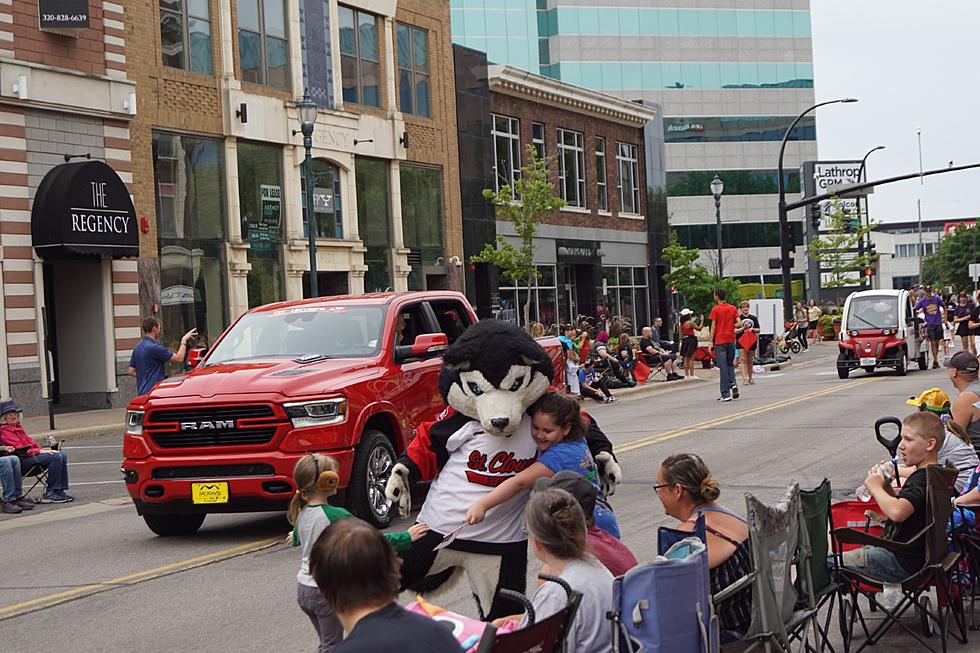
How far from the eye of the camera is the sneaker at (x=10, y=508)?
13695 mm

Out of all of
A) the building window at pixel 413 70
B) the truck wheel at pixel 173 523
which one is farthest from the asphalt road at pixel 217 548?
the building window at pixel 413 70

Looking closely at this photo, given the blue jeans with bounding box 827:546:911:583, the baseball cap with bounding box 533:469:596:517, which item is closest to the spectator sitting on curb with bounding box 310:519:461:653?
the baseball cap with bounding box 533:469:596:517

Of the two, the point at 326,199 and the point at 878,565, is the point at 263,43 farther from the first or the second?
the point at 878,565

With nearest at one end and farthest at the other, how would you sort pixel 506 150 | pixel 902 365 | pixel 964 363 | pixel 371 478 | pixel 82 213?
pixel 964 363, pixel 371 478, pixel 82 213, pixel 902 365, pixel 506 150

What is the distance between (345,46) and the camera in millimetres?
36344

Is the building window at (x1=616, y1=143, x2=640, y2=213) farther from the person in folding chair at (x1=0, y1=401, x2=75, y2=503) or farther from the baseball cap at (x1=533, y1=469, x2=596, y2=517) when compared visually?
the baseball cap at (x1=533, y1=469, x2=596, y2=517)

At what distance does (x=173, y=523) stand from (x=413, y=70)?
29.4 m

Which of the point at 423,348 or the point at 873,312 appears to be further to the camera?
the point at 873,312

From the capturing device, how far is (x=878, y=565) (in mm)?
6738

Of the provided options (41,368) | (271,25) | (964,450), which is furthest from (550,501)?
(271,25)

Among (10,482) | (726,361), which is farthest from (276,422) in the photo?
(726,361)

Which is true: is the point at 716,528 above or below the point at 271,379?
below

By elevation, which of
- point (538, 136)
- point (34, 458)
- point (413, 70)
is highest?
point (413, 70)

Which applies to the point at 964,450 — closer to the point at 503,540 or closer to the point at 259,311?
the point at 503,540
